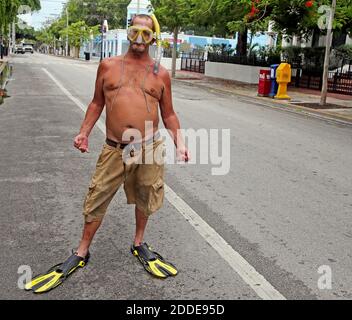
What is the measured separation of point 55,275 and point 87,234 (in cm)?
38

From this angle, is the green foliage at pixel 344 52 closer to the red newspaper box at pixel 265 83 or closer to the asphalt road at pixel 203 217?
the red newspaper box at pixel 265 83

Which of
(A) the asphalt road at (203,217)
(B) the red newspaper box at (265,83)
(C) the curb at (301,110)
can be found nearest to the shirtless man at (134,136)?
(A) the asphalt road at (203,217)

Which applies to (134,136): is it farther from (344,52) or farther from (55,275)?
(344,52)

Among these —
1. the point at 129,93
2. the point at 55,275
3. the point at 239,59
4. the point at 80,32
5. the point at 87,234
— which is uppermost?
the point at 80,32

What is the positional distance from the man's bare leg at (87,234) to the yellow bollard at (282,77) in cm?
1598

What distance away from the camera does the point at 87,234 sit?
3.60m

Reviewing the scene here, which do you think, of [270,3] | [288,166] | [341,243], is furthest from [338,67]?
[341,243]

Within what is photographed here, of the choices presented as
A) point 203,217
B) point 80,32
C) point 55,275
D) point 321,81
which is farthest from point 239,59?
point 80,32

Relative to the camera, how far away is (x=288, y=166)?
7.27 meters

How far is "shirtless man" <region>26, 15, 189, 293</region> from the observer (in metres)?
3.36

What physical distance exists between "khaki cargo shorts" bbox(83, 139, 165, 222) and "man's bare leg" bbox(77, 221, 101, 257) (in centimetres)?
5

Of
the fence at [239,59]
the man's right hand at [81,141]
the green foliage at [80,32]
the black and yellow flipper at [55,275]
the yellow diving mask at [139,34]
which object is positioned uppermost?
the green foliage at [80,32]

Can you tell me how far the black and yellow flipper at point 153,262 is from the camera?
3.56m
